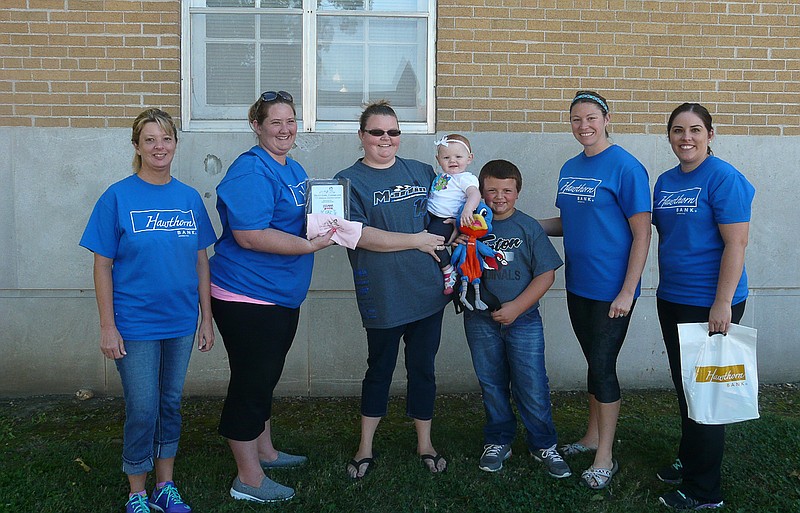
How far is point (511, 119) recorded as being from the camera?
17.2 feet

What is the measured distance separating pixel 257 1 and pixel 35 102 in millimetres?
1857

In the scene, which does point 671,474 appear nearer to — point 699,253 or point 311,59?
point 699,253

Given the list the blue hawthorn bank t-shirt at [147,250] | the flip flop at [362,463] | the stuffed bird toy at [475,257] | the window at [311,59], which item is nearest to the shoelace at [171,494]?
the blue hawthorn bank t-shirt at [147,250]

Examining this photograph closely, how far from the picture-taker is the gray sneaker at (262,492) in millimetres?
3510

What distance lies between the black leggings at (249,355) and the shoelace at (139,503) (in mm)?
484

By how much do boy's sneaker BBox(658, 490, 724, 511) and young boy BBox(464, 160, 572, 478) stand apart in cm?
55

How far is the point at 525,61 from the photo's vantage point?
521cm

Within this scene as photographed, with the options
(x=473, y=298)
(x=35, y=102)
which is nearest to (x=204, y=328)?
(x=473, y=298)

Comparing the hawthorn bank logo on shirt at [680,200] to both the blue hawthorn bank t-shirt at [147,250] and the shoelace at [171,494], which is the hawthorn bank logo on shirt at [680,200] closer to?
the blue hawthorn bank t-shirt at [147,250]

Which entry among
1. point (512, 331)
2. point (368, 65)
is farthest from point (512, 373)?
point (368, 65)

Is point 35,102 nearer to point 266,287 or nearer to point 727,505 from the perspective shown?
point 266,287

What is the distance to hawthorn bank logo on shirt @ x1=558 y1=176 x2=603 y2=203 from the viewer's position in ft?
11.7

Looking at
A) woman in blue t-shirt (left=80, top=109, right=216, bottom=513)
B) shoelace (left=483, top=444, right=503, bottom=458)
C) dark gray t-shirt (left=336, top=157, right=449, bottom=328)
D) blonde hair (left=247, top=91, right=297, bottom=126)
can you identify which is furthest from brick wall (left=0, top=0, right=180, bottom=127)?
shoelace (left=483, top=444, right=503, bottom=458)

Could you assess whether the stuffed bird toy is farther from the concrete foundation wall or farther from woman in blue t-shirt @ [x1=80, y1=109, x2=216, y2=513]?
Answer: the concrete foundation wall
